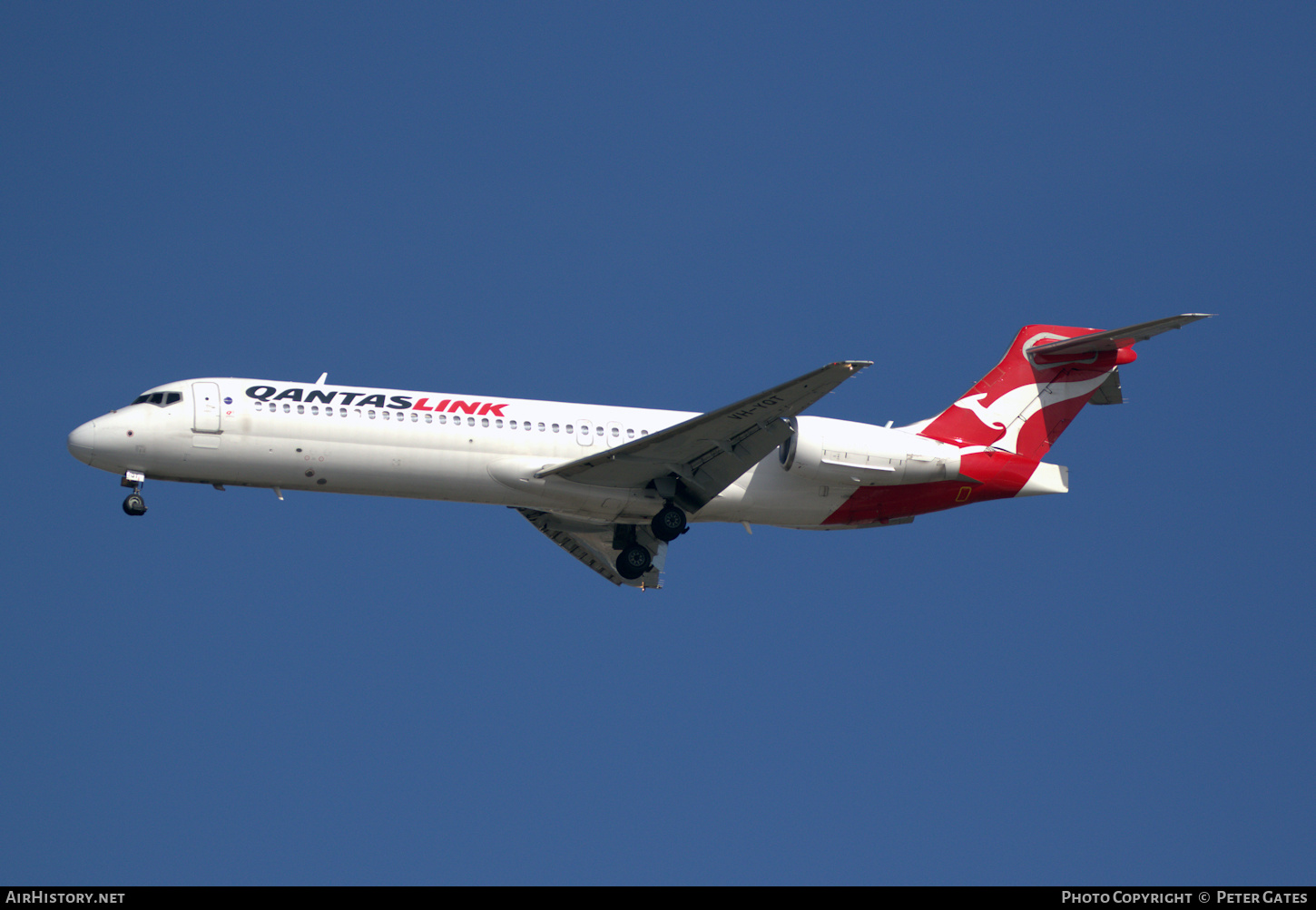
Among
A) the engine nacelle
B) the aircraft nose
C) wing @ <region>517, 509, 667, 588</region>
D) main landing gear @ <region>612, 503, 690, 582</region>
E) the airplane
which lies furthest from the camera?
wing @ <region>517, 509, 667, 588</region>

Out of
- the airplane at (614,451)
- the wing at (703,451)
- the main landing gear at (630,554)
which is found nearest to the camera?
the wing at (703,451)

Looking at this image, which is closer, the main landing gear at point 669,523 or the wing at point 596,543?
the main landing gear at point 669,523

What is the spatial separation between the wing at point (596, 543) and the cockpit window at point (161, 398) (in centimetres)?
729

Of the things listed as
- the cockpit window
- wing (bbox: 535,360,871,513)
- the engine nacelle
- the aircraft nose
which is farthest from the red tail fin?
the aircraft nose

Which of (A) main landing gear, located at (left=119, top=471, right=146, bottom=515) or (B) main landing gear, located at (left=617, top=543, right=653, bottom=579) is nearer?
(A) main landing gear, located at (left=119, top=471, right=146, bottom=515)

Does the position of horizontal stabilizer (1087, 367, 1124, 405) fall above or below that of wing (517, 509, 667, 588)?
above

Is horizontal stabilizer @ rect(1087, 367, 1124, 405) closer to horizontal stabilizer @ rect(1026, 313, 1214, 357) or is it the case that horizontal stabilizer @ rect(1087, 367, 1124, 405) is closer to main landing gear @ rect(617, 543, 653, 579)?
horizontal stabilizer @ rect(1026, 313, 1214, 357)

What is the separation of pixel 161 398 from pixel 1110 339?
18234 mm

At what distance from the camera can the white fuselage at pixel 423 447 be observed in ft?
77.9

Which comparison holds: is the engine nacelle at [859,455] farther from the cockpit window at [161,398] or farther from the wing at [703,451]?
the cockpit window at [161,398]

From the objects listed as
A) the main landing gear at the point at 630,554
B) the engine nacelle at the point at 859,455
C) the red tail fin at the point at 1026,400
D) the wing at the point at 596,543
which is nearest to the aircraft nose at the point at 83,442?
the wing at the point at 596,543

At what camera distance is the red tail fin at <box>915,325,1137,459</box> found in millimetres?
27297

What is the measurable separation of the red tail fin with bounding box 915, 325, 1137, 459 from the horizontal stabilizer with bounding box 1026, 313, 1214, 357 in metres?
0.11
